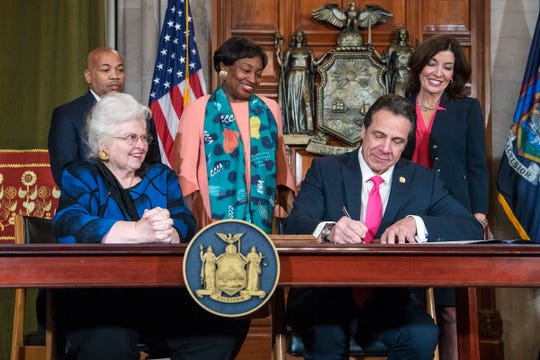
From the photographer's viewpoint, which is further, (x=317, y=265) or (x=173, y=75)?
(x=173, y=75)

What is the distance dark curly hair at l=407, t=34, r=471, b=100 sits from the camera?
12.5 feet

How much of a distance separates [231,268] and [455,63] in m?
2.10

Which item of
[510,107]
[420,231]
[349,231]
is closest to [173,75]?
[510,107]

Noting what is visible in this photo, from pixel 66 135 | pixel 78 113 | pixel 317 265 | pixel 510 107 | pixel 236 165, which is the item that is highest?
pixel 510 107

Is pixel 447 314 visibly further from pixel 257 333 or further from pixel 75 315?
pixel 257 333

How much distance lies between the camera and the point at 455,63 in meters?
3.82

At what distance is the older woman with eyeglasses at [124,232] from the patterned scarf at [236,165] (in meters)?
0.98

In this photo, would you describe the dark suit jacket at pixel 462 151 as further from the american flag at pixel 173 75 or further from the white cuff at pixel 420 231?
the american flag at pixel 173 75

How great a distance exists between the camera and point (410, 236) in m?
2.59

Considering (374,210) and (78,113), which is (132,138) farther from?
(78,113)

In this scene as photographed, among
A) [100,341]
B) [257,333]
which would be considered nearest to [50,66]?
[257,333]

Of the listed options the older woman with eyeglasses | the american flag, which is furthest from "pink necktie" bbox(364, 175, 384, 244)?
the american flag

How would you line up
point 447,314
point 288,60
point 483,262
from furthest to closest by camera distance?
point 288,60
point 447,314
point 483,262

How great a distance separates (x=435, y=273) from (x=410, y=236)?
0.46m
